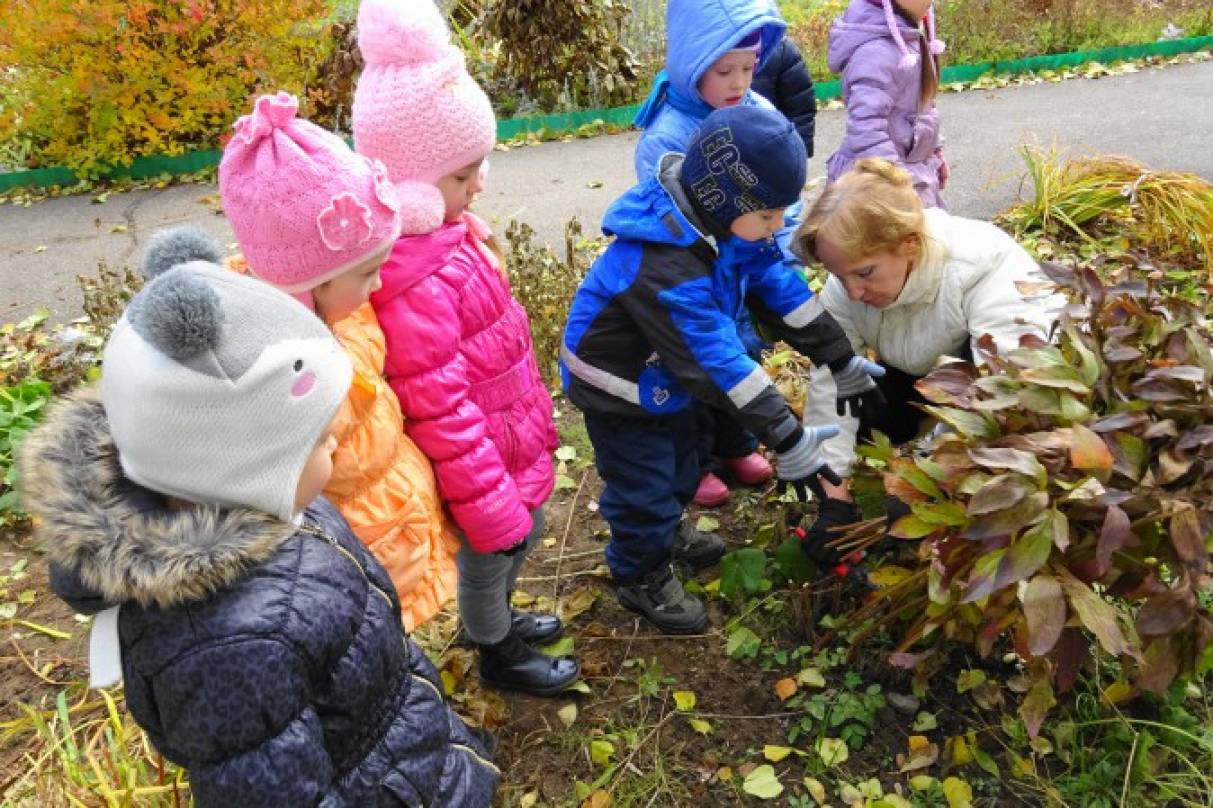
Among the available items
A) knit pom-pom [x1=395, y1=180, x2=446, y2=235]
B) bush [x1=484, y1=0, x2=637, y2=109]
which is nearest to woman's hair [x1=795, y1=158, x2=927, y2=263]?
knit pom-pom [x1=395, y1=180, x2=446, y2=235]

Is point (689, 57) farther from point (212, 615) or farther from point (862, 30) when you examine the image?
point (212, 615)

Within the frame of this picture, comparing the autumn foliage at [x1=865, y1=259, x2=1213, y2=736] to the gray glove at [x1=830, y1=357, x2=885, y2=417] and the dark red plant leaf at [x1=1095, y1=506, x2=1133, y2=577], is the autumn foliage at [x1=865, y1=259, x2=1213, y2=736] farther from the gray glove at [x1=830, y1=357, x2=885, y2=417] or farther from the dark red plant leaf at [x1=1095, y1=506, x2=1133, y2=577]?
the gray glove at [x1=830, y1=357, x2=885, y2=417]

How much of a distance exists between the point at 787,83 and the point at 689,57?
1.00 metres

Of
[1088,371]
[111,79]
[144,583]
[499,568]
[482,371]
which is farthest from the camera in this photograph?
[111,79]

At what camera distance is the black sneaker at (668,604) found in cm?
266

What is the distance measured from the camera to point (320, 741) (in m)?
1.33

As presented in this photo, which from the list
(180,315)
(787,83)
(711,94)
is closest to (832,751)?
(180,315)

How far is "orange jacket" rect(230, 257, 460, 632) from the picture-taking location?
5.88ft

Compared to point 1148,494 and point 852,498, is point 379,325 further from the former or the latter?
point 1148,494

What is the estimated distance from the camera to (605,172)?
21.1 ft

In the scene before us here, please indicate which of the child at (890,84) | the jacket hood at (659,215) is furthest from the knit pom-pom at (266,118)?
the child at (890,84)

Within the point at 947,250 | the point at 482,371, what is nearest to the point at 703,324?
the point at 482,371

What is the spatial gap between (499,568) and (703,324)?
786 mm

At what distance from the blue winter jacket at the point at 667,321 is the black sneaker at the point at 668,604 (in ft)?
1.78
